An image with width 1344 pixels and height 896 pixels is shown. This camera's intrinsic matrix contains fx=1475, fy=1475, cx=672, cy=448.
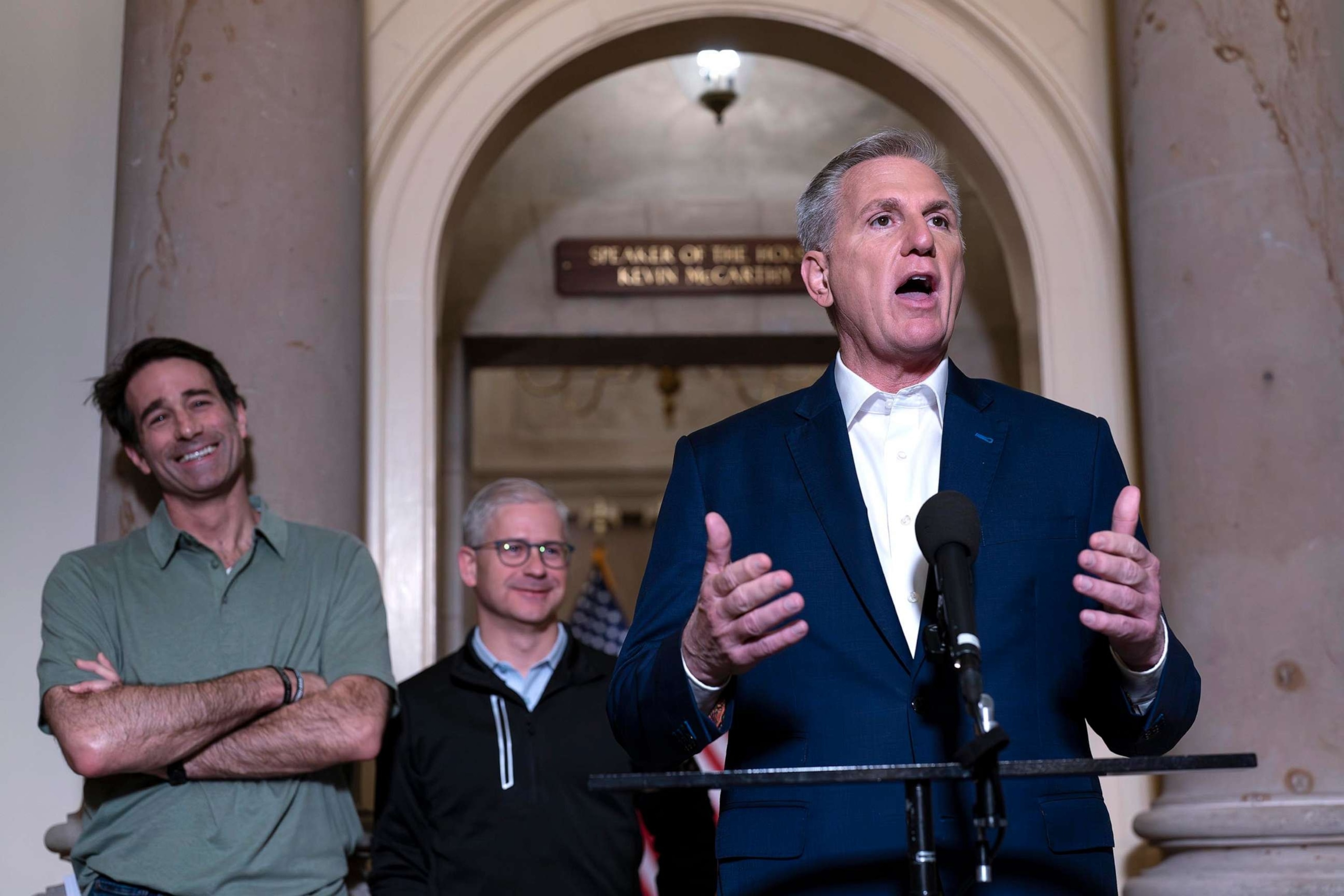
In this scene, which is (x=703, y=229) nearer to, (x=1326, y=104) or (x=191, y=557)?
(x=1326, y=104)

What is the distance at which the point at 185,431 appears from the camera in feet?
10.4

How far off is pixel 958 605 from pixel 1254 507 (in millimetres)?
2438

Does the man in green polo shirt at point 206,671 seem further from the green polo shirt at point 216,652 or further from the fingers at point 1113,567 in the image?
the fingers at point 1113,567

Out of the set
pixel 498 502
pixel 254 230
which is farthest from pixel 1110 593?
pixel 254 230

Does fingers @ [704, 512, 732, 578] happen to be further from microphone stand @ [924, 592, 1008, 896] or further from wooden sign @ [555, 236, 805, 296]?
wooden sign @ [555, 236, 805, 296]

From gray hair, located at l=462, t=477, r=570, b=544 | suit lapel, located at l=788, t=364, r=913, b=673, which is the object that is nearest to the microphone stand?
suit lapel, located at l=788, t=364, r=913, b=673

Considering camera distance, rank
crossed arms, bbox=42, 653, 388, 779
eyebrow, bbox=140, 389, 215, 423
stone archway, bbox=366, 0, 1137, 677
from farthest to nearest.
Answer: stone archway, bbox=366, 0, 1137, 677
eyebrow, bbox=140, 389, 215, 423
crossed arms, bbox=42, 653, 388, 779

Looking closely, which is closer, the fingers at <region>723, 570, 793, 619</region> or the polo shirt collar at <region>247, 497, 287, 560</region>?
the fingers at <region>723, 570, 793, 619</region>

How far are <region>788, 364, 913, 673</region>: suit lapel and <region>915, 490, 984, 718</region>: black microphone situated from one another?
33 centimetres

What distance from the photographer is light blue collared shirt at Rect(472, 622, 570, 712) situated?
11.9 ft

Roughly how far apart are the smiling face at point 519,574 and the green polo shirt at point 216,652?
55 centimetres

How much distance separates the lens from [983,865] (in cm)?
143

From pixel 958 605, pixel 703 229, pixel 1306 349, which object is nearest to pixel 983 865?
pixel 958 605

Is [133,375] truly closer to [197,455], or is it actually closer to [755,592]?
[197,455]
